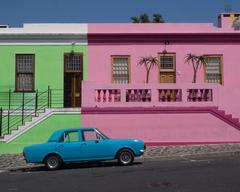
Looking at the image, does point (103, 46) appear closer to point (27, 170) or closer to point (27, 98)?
point (27, 98)

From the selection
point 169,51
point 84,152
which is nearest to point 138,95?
point 169,51

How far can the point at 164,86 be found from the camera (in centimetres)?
2266

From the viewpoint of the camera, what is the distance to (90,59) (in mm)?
25641

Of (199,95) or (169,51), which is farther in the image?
(169,51)

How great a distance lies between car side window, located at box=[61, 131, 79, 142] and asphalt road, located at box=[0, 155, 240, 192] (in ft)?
3.20

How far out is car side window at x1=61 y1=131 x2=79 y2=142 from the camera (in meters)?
17.5

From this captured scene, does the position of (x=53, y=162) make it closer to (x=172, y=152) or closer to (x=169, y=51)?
(x=172, y=152)

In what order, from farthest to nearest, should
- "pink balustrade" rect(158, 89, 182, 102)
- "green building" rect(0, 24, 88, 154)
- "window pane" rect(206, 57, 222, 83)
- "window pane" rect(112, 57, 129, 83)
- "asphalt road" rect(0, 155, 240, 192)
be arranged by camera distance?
1. "window pane" rect(206, 57, 222, 83)
2. "window pane" rect(112, 57, 129, 83)
3. "green building" rect(0, 24, 88, 154)
4. "pink balustrade" rect(158, 89, 182, 102)
5. "asphalt road" rect(0, 155, 240, 192)

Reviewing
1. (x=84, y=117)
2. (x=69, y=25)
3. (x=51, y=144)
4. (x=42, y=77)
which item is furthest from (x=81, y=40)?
(x=51, y=144)

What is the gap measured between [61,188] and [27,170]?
5846 millimetres

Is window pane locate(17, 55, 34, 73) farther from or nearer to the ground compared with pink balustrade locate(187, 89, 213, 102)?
farther from the ground

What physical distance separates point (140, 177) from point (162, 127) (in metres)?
8.76

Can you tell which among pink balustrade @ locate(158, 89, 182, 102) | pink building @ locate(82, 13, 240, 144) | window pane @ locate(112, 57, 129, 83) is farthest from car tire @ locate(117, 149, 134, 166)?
window pane @ locate(112, 57, 129, 83)

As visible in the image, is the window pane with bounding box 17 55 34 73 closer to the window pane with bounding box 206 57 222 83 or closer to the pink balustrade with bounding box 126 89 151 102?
the pink balustrade with bounding box 126 89 151 102
